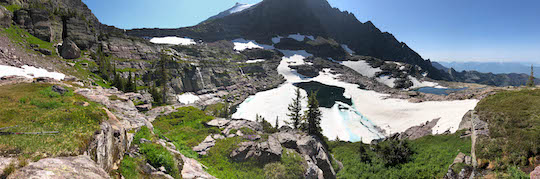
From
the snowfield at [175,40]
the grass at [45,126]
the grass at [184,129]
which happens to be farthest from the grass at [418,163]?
the snowfield at [175,40]

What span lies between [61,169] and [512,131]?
77.7 feet

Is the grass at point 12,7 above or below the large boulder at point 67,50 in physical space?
above

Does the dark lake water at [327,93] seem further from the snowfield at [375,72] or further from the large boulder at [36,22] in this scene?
the large boulder at [36,22]

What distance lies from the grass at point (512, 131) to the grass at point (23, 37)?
7438cm

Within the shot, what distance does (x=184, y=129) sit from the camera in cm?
2228

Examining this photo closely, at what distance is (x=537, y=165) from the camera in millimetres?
10375

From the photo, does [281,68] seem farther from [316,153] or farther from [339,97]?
[316,153]

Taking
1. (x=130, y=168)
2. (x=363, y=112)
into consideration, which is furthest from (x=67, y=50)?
(x=363, y=112)

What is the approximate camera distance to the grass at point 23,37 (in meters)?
40.3

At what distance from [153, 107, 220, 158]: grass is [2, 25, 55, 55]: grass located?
43816mm

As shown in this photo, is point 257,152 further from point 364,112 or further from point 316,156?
point 364,112

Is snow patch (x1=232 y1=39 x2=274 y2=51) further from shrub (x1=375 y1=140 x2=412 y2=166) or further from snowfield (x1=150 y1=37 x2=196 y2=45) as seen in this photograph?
shrub (x1=375 y1=140 x2=412 y2=166)

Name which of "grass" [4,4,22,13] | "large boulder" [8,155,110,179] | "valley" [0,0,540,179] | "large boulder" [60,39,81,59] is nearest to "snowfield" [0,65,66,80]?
"valley" [0,0,540,179]

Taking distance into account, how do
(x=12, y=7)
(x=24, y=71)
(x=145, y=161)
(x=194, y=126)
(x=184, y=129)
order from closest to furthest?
1. (x=145, y=161)
2. (x=184, y=129)
3. (x=194, y=126)
4. (x=24, y=71)
5. (x=12, y=7)
